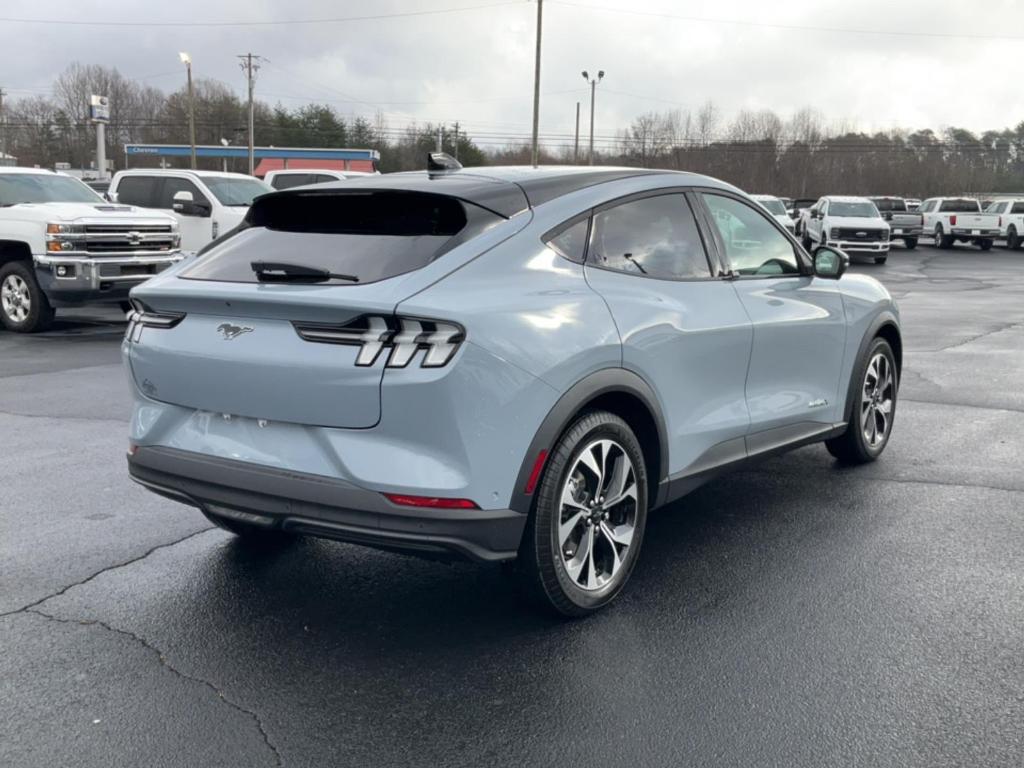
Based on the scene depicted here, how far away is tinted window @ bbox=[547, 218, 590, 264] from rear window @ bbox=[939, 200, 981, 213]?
4050 cm

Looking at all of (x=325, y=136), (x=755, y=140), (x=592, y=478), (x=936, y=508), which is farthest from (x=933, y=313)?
(x=325, y=136)

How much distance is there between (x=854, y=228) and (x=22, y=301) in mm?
24846

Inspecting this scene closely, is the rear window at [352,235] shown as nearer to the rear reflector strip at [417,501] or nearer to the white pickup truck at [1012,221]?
the rear reflector strip at [417,501]

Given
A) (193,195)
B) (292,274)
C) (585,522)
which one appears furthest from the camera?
(193,195)

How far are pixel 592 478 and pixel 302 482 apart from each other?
Result: 1.15 metres

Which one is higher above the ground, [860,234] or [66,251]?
[860,234]

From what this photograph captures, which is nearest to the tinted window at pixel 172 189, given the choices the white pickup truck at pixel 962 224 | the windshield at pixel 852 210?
the windshield at pixel 852 210

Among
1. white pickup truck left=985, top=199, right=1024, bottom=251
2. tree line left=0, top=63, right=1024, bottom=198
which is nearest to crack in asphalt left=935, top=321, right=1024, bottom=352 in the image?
white pickup truck left=985, top=199, right=1024, bottom=251

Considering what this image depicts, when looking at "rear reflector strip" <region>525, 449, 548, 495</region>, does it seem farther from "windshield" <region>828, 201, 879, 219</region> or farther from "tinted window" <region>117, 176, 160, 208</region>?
"windshield" <region>828, 201, 879, 219</region>

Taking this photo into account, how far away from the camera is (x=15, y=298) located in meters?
13.0

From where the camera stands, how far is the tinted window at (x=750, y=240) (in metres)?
5.01

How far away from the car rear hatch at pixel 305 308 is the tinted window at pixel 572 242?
10.7 inches

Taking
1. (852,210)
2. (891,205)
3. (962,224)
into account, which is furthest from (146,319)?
(891,205)

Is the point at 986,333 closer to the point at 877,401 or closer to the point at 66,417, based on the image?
the point at 877,401
